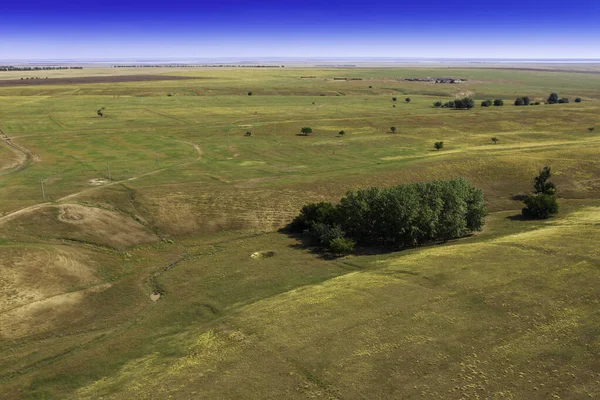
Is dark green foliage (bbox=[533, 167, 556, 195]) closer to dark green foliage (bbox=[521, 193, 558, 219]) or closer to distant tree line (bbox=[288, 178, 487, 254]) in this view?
dark green foliage (bbox=[521, 193, 558, 219])

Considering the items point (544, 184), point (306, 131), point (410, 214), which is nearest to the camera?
point (410, 214)

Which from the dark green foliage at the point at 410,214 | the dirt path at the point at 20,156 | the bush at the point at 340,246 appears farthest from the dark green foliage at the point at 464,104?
the dirt path at the point at 20,156

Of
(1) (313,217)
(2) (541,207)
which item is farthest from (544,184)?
(1) (313,217)

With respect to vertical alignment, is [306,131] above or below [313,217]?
above

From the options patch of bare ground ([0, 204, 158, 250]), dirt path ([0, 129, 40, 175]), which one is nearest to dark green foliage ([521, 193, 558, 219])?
patch of bare ground ([0, 204, 158, 250])

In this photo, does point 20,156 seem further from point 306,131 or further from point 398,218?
point 398,218

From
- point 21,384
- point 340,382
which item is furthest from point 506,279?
point 21,384
